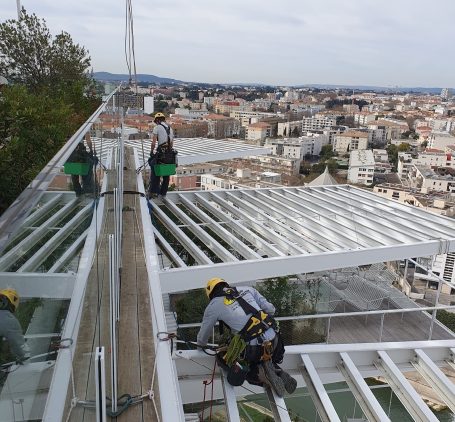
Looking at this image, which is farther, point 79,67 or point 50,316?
point 79,67

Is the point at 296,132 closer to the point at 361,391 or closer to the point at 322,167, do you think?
the point at 322,167

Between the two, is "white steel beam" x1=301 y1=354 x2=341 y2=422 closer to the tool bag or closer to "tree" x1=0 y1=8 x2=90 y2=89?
the tool bag

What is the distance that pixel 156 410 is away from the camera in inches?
102

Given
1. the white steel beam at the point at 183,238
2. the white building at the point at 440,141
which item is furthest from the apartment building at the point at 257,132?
the white steel beam at the point at 183,238

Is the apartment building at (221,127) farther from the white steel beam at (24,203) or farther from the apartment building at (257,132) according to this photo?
the white steel beam at (24,203)

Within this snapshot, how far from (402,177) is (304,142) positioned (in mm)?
20175

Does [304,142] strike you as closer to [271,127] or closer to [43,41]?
[271,127]

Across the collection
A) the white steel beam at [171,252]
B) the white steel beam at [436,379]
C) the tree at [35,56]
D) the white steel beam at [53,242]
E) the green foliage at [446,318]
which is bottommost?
the green foliage at [446,318]

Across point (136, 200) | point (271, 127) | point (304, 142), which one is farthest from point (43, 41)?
point (271, 127)

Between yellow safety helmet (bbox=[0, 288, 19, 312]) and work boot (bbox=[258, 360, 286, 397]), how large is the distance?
2.49 meters

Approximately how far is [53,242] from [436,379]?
3524 mm

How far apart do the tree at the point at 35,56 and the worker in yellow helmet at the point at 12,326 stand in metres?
16.8

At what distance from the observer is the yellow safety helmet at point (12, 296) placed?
99 cm

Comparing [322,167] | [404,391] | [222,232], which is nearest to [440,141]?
[322,167]
